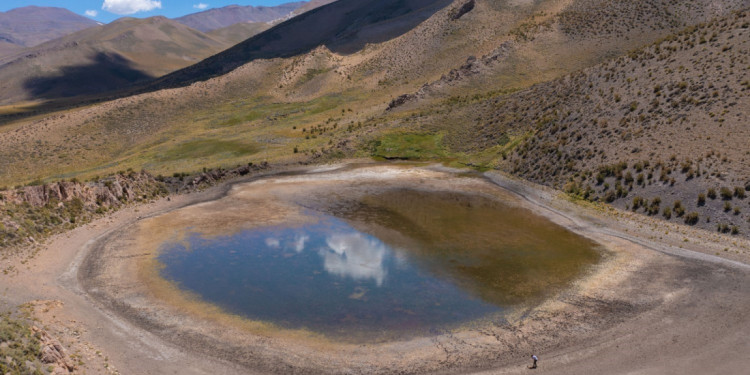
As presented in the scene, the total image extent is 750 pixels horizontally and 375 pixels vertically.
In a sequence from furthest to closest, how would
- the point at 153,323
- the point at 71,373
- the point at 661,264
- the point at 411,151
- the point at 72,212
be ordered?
the point at 411,151 < the point at 72,212 < the point at 661,264 < the point at 153,323 < the point at 71,373

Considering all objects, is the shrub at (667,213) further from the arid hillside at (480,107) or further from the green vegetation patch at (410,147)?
the green vegetation patch at (410,147)

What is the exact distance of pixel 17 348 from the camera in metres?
14.7

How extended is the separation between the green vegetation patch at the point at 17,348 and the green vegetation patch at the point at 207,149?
48817 mm

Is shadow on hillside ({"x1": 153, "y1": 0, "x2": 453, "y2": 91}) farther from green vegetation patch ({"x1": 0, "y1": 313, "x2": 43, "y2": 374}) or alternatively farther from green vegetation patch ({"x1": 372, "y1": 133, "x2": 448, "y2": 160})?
green vegetation patch ({"x1": 0, "y1": 313, "x2": 43, "y2": 374})

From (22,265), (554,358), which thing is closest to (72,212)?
(22,265)

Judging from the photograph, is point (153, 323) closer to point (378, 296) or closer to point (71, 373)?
point (71, 373)

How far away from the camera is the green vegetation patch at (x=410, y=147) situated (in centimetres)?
6019

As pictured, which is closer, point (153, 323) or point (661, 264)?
point (153, 323)

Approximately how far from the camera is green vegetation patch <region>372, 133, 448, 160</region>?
60188 millimetres

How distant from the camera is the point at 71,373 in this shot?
15.0 metres

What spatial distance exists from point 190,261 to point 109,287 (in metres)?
4.93

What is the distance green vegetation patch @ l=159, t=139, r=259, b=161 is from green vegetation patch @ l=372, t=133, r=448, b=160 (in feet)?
58.8

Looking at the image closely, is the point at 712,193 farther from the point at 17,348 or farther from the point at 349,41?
the point at 349,41

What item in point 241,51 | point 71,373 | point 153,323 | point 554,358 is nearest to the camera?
point 71,373
